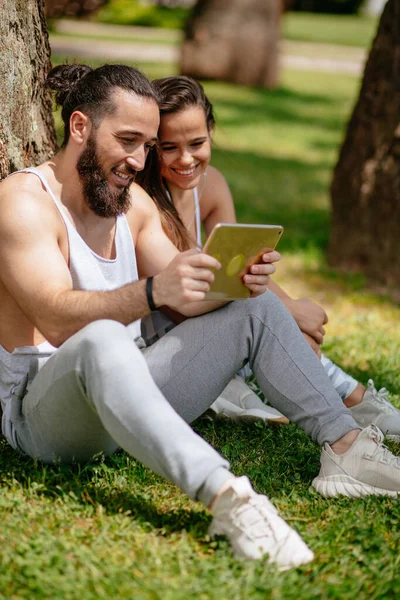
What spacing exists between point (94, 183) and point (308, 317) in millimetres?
1206

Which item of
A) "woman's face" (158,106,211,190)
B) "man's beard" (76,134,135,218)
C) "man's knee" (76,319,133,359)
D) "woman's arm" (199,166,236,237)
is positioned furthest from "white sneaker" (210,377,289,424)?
"man's knee" (76,319,133,359)

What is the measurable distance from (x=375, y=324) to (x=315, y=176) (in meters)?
5.26

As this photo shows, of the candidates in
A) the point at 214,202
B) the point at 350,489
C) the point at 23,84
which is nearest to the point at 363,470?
the point at 350,489

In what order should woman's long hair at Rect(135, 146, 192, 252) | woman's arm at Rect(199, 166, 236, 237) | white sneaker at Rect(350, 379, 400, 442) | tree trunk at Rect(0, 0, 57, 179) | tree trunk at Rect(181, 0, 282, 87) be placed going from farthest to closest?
1. tree trunk at Rect(181, 0, 282, 87)
2. woman's arm at Rect(199, 166, 236, 237)
3. woman's long hair at Rect(135, 146, 192, 252)
4. white sneaker at Rect(350, 379, 400, 442)
5. tree trunk at Rect(0, 0, 57, 179)

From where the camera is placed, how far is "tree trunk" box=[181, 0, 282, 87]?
16.0 metres

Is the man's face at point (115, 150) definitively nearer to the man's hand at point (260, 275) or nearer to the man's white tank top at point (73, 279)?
the man's white tank top at point (73, 279)

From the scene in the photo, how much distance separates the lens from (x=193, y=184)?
3.94 m

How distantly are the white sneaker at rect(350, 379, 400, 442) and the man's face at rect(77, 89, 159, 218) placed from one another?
1.47 m

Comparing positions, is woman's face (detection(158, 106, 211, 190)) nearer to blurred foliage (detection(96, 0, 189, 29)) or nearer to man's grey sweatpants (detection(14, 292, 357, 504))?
man's grey sweatpants (detection(14, 292, 357, 504))

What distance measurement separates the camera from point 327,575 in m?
2.53

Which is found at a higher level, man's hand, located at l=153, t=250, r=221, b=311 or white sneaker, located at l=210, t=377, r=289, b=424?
man's hand, located at l=153, t=250, r=221, b=311

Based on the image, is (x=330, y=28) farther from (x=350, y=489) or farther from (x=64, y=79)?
(x=350, y=489)

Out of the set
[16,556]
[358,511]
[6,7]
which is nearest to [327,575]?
[358,511]

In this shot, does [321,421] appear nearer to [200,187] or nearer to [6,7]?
[200,187]
